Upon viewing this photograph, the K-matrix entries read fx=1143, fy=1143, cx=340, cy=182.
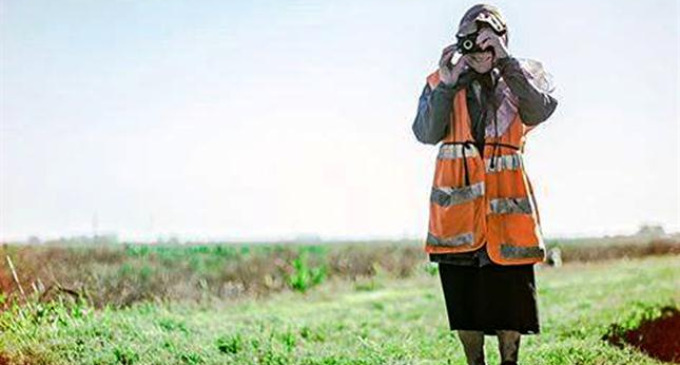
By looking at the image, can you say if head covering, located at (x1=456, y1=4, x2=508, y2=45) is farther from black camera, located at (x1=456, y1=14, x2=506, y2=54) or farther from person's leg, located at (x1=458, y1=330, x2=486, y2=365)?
person's leg, located at (x1=458, y1=330, x2=486, y2=365)

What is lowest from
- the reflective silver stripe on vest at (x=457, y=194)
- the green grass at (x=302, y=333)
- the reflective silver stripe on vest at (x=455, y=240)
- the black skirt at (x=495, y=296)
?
the green grass at (x=302, y=333)

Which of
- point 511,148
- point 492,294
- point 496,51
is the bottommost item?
point 492,294

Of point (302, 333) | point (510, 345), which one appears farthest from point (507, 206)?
point (302, 333)

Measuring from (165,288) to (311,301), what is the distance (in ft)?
5.14

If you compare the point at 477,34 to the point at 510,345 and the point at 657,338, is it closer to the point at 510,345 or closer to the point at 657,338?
the point at 510,345

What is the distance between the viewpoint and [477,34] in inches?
95.1

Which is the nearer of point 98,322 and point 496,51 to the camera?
point 496,51

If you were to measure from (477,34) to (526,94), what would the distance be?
16cm

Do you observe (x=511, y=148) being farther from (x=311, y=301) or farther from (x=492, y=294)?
(x=311, y=301)

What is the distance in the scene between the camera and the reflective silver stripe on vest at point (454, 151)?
8.02 feet

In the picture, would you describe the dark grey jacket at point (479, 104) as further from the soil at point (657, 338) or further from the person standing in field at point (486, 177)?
the soil at point (657, 338)

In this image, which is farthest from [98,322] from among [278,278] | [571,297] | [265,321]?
[278,278]

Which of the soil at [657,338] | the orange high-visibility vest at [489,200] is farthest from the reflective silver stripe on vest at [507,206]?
the soil at [657,338]

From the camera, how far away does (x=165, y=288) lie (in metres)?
4.66
